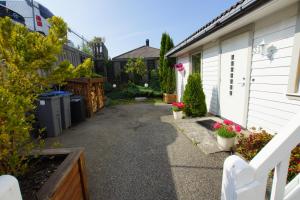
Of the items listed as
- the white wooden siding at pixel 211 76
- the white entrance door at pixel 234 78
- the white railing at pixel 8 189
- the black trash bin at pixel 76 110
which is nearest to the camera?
the white railing at pixel 8 189

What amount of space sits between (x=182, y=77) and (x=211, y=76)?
8.88 feet

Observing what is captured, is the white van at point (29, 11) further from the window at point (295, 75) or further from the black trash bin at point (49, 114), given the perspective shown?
the window at point (295, 75)

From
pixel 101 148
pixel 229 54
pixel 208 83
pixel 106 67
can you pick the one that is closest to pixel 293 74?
pixel 229 54

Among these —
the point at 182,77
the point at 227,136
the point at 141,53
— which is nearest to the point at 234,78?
the point at 227,136

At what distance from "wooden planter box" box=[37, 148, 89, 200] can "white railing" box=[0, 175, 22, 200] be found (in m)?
0.39

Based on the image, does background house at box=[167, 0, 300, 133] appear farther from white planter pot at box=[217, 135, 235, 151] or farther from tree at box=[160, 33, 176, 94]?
tree at box=[160, 33, 176, 94]

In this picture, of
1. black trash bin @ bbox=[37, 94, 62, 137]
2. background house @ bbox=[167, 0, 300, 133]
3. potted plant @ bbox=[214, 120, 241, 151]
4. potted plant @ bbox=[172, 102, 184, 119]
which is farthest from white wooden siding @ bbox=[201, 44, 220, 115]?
black trash bin @ bbox=[37, 94, 62, 137]

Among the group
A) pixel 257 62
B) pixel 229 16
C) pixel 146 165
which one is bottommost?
pixel 146 165

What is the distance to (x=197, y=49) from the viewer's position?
5.91m

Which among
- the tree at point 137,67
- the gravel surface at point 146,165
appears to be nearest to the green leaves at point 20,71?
the gravel surface at point 146,165

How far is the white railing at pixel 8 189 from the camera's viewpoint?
68 centimetres

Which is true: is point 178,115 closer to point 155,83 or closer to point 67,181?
point 67,181

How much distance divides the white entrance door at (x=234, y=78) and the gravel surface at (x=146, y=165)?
144 cm

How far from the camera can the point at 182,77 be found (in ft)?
25.3
